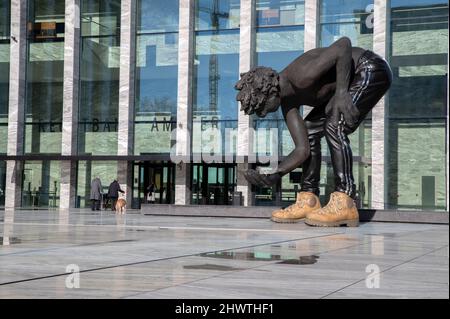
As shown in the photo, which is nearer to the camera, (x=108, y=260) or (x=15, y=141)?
(x=108, y=260)

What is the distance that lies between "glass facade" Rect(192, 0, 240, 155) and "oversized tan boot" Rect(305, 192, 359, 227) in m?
20.8

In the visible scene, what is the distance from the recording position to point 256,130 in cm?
3203

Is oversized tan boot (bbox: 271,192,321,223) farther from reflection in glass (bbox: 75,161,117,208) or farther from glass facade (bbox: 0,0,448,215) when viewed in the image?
reflection in glass (bbox: 75,161,117,208)

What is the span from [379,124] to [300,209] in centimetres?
1833

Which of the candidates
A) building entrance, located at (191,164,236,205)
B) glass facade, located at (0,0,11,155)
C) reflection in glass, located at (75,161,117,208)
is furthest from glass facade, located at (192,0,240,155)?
glass facade, located at (0,0,11,155)

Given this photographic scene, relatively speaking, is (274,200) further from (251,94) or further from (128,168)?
(251,94)

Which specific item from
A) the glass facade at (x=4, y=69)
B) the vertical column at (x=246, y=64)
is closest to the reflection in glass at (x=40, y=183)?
the glass facade at (x=4, y=69)

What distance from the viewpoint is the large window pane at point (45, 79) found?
35.6 meters

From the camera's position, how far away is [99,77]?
115 feet

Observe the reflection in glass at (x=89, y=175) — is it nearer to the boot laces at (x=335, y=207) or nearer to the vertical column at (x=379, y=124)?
the vertical column at (x=379, y=124)

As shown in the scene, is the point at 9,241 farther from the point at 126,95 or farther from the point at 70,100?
the point at 70,100

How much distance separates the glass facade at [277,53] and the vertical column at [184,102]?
303cm
